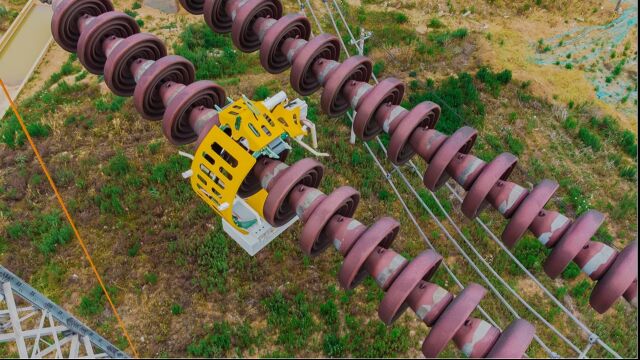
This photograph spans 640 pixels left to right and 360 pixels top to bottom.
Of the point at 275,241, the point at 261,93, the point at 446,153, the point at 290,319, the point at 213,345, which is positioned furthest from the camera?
the point at 261,93

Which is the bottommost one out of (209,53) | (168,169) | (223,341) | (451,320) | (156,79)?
(223,341)

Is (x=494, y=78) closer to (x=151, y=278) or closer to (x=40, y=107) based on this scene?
(x=151, y=278)

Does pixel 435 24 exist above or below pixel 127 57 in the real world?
above

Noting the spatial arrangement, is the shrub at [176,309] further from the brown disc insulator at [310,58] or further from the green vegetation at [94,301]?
the brown disc insulator at [310,58]

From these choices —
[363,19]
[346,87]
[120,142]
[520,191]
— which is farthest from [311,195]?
[363,19]

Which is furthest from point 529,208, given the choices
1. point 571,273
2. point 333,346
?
point 333,346

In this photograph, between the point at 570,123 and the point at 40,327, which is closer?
the point at 40,327

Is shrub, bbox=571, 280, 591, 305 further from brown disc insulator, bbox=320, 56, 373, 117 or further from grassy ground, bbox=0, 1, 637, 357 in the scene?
brown disc insulator, bbox=320, 56, 373, 117

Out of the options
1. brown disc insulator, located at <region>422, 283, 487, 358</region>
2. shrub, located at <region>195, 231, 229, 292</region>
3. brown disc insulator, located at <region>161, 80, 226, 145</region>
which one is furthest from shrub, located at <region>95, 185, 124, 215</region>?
brown disc insulator, located at <region>422, 283, 487, 358</region>

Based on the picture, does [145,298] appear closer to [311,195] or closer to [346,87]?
[311,195]
